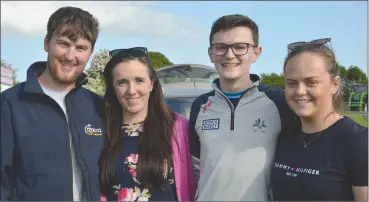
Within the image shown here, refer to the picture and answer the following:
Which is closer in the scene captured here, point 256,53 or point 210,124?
point 210,124

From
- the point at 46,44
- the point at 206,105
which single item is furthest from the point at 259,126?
the point at 46,44

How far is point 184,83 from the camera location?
22.7ft

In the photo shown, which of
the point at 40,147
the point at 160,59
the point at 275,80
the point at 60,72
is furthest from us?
the point at 160,59

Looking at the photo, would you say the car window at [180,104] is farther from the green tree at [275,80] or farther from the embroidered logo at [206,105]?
the embroidered logo at [206,105]

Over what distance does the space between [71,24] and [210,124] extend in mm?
1258

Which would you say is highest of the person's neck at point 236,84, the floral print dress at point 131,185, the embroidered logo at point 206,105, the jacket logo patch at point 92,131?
the person's neck at point 236,84

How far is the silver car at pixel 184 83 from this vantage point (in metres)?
5.64

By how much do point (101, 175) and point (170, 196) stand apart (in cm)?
53

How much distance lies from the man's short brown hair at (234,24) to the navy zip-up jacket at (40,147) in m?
1.21

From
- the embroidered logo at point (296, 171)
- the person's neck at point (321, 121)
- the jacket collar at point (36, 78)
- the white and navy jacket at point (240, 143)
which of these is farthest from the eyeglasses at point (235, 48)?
the jacket collar at point (36, 78)

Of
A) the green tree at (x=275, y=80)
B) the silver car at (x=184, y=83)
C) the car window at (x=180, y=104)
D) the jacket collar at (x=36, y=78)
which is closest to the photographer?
the jacket collar at (x=36, y=78)

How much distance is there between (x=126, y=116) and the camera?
346cm

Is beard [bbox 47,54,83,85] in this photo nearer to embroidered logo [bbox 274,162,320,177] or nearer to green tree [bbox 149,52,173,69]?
embroidered logo [bbox 274,162,320,177]

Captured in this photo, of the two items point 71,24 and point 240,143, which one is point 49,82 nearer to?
point 71,24
